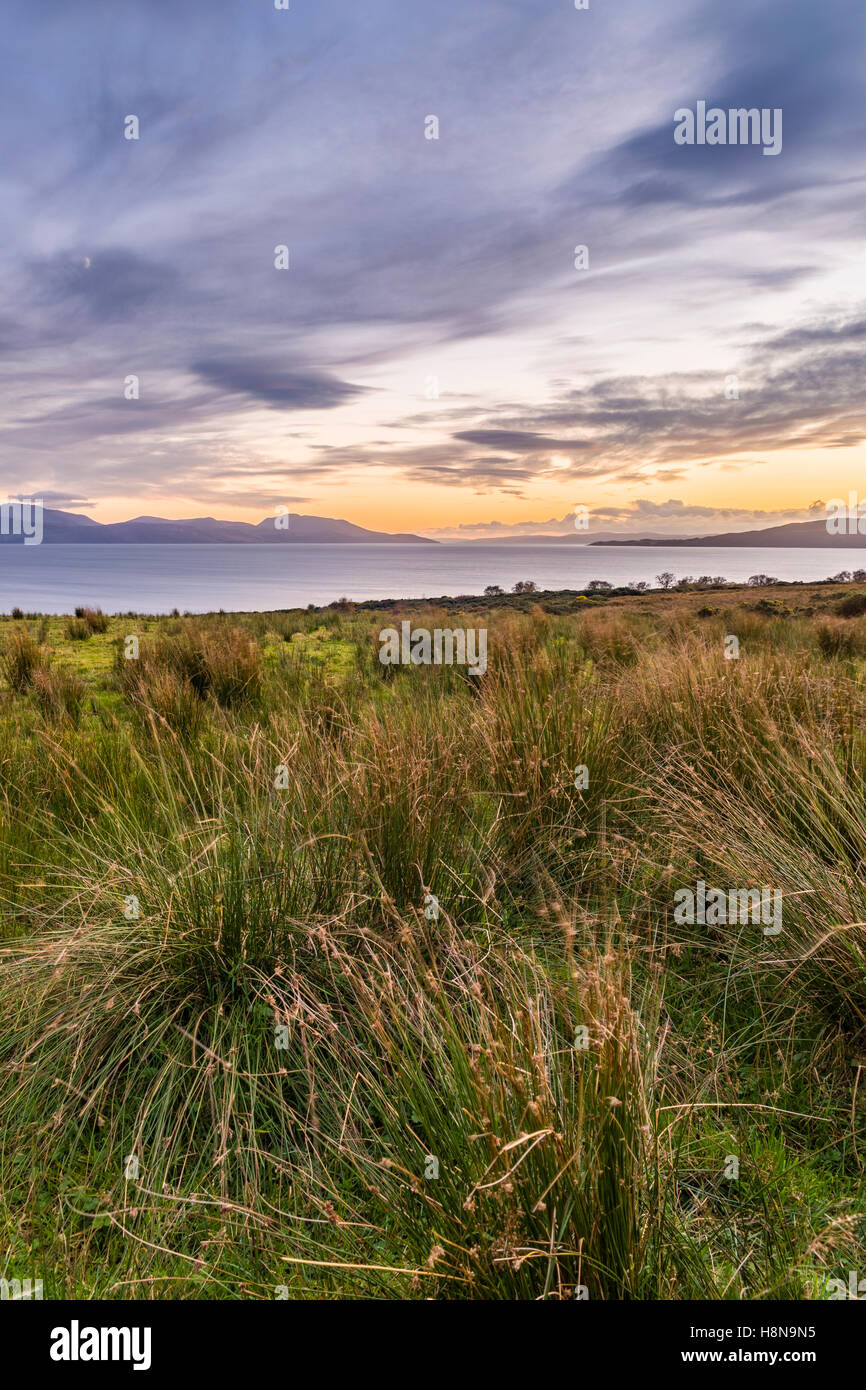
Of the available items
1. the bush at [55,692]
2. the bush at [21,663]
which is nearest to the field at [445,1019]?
the bush at [55,692]

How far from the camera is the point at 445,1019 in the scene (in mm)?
1884

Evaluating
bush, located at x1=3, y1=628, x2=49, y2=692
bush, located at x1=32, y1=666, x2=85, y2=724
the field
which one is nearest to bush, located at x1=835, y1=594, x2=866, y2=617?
the field

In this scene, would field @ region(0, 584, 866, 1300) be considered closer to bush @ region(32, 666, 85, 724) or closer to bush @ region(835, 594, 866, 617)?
bush @ region(32, 666, 85, 724)

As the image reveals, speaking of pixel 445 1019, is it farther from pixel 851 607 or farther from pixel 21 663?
pixel 851 607

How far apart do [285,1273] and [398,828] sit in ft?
5.25

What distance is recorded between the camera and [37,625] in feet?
53.7

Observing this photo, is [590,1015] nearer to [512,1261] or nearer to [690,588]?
[512,1261]

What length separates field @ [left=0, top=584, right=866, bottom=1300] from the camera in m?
1.48

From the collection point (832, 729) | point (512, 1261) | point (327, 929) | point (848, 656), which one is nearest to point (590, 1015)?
point (512, 1261)

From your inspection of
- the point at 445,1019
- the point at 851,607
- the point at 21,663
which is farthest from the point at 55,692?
the point at 851,607

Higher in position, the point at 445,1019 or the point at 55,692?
the point at 55,692

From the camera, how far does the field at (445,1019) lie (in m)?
1.48

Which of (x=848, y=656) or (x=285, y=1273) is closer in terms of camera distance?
(x=285, y=1273)

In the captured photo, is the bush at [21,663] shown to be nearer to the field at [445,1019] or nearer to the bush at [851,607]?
the field at [445,1019]
